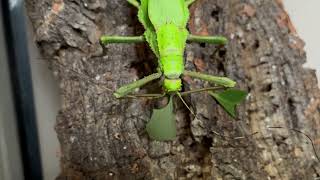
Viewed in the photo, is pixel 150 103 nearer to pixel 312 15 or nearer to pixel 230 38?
pixel 230 38

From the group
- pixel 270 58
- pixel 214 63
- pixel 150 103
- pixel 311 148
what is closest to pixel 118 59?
pixel 150 103

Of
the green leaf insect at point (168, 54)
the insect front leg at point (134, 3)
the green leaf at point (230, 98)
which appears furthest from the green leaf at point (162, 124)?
the insect front leg at point (134, 3)

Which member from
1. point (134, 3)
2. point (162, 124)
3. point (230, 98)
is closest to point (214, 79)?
point (230, 98)

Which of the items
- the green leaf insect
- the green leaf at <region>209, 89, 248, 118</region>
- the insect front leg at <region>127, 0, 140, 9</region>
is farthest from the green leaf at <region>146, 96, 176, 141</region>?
the insect front leg at <region>127, 0, 140, 9</region>

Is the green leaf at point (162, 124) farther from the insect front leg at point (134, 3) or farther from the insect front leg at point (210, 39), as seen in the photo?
the insect front leg at point (134, 3)

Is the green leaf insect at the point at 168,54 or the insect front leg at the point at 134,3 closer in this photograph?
the green leaf insect at the point at 168,54
